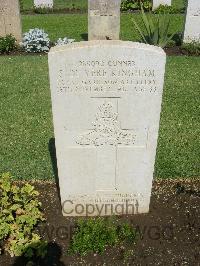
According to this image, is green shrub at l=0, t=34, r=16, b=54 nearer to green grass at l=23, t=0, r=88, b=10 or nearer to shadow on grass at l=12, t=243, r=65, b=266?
green grass at l=23, t=0, r=88, b=10

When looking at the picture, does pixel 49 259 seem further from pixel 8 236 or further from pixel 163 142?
pixel 163 142

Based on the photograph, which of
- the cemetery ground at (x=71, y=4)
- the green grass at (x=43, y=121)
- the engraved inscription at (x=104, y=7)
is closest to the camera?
the green grass at (x=43, y=121)

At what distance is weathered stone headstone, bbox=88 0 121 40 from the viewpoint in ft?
31.1

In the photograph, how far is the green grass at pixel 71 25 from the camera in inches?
510

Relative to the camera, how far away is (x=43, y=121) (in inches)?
270

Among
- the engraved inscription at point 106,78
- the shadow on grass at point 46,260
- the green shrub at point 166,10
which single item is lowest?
the shadow on grass at point 46,260

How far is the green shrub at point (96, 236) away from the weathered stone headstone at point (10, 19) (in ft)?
28.2

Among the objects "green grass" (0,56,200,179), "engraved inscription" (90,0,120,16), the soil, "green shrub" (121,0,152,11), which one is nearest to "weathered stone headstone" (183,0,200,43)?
"green grass" (0,56,200,179)

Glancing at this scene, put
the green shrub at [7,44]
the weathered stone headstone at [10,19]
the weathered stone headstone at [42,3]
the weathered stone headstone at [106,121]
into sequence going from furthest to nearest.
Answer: the weathered stone headstone at [42,3] < the weathered stone headstone at [10,19] < the green shrub at [7,44] < the weathered stone headstone at [106,121]

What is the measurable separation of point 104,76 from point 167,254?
1963 millimetres

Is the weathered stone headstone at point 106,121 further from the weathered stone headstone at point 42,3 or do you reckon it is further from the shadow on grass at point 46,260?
the weathered stone headstone at point 42,3

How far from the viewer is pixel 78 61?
3.31 m

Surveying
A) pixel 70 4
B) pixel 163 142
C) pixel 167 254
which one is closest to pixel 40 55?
pixel 163 142

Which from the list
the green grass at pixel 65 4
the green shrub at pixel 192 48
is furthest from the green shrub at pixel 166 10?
the green shrub at pixel 192 48
